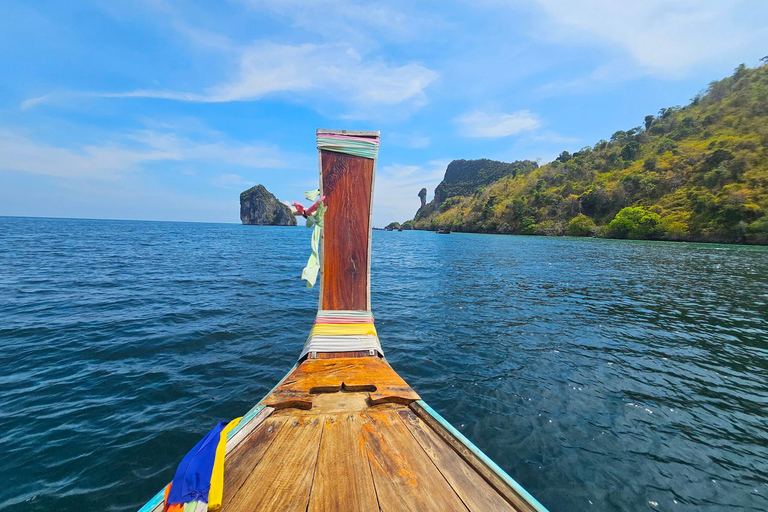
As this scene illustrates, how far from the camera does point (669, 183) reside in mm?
69000

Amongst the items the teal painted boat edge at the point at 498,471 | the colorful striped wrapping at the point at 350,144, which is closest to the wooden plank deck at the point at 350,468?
the teal painted boat edge at the point at 498,471

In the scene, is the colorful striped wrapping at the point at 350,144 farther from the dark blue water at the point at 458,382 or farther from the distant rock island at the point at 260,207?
the distant rock island at the point at 260,207

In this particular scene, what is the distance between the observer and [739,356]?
8.69 meters

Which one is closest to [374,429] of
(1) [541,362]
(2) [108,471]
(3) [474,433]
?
(3) [474,433]

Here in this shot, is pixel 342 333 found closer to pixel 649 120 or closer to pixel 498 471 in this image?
pixel 498 471

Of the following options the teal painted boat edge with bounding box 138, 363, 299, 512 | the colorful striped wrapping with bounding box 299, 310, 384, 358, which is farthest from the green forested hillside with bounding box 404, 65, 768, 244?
the teal painted boat edge with bounding box 138, 363, 299, 512

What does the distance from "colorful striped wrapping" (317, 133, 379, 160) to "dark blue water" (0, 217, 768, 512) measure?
17.6ft

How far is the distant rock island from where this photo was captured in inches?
7072

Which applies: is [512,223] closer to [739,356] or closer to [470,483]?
[739,356]

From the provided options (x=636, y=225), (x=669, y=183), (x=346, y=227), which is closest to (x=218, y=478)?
(x=346, y=227)

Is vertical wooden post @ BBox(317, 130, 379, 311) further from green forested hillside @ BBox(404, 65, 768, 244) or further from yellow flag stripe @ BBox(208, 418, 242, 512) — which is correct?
green forested hillside @ BBox(404, 65, 768, 244)

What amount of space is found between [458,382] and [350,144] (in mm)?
6015

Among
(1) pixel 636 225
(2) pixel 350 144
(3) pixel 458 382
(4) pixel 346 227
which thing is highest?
(1) pixel 636 225

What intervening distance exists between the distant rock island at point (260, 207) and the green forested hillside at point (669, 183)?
387ft
